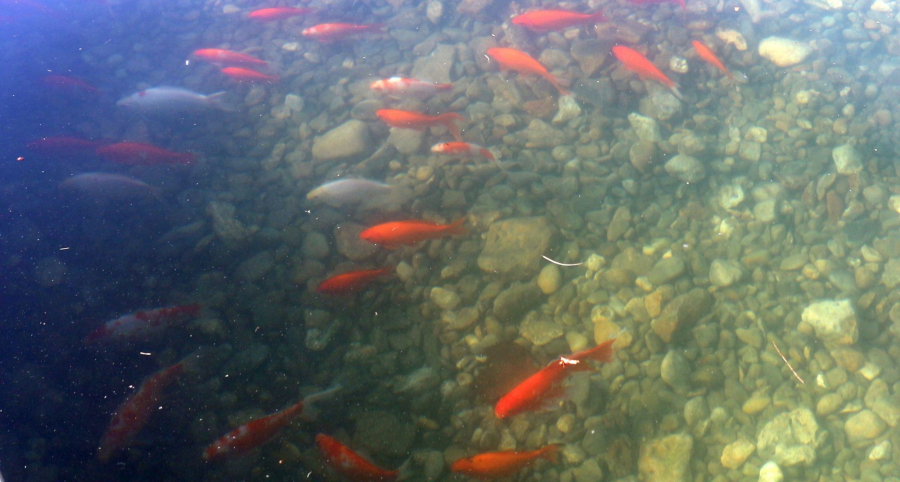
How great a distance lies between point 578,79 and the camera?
17.3ft

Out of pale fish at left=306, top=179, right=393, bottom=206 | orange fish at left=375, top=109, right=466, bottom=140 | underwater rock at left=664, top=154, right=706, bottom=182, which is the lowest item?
underwater rock at left=664, top=154, right=706, bottom=182

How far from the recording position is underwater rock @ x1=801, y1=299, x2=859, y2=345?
351 cm

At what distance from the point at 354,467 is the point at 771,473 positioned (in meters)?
2.90

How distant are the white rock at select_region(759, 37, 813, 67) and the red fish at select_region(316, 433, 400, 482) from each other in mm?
6459

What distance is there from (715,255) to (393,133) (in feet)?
11.4

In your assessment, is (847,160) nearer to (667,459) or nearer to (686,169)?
(686,169)

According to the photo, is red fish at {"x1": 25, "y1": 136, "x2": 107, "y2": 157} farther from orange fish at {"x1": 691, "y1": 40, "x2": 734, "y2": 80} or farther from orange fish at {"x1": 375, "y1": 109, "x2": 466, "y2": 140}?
orange fish at {"x1": 691, "y1": 40, "x2": 734, "y2": 80}

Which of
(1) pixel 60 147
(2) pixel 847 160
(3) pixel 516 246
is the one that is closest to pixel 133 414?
(3) pixel 516 246

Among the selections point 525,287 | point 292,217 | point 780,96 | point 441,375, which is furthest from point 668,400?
point 780,96

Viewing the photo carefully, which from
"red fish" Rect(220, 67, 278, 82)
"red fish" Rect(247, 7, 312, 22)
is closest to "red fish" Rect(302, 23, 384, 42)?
"red fish" Rect(247, 7, 312, 22)

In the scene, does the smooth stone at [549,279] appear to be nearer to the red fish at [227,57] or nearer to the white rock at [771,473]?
the white rock at [771,473]

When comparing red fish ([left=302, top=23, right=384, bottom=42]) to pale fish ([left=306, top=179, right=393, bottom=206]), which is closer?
pale fish ([left=306, top=179, right=393, bottom=206])

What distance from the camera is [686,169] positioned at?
4414 mm

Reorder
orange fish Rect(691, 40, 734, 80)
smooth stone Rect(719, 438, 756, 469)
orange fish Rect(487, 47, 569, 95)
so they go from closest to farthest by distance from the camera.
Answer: smooth stone Rect(719, 438, 756, 469)
orange fish Rect(487, 47, 569, 95)
orange fish Rect(691, 40, 734, 80)
